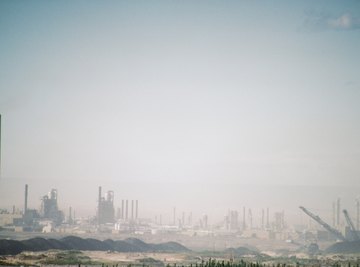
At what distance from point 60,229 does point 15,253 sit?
4803cm

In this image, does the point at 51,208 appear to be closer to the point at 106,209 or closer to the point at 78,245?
the point at 106,209

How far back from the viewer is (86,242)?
Result: 109 meters

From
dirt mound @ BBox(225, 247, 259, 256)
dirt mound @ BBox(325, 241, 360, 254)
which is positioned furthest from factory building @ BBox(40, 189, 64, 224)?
dirt mound @ BBox(325, 241, 360, 254)

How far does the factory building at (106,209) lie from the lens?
154125mm

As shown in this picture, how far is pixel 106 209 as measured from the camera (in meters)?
156

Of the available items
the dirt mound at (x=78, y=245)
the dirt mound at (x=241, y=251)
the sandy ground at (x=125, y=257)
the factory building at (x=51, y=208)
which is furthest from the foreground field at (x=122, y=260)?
the factory building at (x=51, y=208)

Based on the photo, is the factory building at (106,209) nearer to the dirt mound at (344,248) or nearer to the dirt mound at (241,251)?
the dirt mound at (241,251)

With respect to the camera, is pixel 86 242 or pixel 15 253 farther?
pixel 86 242

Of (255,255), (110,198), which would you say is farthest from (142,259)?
(110,198)

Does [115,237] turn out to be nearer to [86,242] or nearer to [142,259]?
[86,242]

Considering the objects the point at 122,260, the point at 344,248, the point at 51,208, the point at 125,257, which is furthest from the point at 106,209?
the point at 344,248

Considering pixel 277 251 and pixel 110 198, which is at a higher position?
pixel 110 198

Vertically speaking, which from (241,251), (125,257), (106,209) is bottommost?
(241,251)

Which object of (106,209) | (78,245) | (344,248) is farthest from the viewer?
(106,209)
